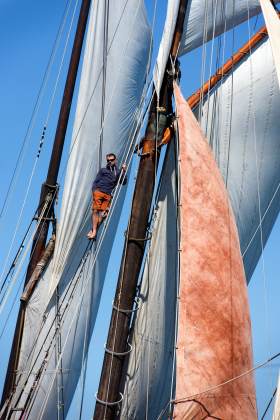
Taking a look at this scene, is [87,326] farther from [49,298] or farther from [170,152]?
[170,152]

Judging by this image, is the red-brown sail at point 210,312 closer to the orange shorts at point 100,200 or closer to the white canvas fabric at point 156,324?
the white canvas fabric at point 156,324

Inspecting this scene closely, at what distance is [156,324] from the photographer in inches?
319

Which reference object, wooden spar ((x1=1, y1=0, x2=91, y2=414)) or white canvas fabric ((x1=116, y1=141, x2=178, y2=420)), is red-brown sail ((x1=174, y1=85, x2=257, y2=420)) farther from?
wooden spar ((x1=1, y1=0, x2=91, y2=414))

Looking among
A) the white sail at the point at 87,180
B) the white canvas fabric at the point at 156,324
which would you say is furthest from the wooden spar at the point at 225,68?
the white sail at the point at 87,180

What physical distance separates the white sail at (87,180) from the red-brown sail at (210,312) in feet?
12.5

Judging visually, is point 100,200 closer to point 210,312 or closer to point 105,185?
point 105,185

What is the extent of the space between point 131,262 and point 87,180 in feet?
11.5

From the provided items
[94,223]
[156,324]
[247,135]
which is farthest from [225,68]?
[156,324]

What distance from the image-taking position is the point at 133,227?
26.2 feet

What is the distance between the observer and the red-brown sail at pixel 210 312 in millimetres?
6270

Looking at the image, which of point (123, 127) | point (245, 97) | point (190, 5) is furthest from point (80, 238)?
point (190, 5)

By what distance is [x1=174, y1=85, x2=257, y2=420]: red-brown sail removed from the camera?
6.27 m

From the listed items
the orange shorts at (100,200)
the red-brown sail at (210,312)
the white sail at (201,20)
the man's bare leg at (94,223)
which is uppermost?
the white sail at (201,20)

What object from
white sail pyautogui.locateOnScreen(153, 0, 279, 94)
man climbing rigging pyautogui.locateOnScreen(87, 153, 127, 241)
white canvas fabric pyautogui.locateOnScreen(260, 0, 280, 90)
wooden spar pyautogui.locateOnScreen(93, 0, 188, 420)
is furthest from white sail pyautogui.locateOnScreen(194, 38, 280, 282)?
white canvas fabric pyautogui.locateOnScreen(260, 0, 280, 90)
